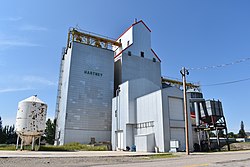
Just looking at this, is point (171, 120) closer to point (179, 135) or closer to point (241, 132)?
point (179, 135)

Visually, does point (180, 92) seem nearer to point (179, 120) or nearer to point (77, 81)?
point (179, 120)

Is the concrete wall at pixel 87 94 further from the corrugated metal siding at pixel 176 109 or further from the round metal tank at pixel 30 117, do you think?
the corrugated metal siding at pixel 176 109

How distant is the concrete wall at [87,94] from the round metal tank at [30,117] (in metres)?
9.17

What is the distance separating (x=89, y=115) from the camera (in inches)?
1330

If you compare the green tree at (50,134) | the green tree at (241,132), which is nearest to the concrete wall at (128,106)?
the green tree at (50,134)

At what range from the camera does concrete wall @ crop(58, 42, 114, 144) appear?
1273 inches

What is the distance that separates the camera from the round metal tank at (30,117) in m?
21.5

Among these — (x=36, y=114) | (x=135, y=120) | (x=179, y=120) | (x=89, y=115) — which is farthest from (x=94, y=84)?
(x=179, y=120)

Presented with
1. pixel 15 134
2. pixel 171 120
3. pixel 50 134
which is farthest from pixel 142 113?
pixel 15 134

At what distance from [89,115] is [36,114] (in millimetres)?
12274

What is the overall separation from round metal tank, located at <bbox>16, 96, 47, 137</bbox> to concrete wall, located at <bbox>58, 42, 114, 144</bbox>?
9.17 meters

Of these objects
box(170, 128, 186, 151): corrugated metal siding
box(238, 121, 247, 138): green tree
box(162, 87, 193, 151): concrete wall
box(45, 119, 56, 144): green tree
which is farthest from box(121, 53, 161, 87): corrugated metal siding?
box(238, 121, 247, 138): green tree

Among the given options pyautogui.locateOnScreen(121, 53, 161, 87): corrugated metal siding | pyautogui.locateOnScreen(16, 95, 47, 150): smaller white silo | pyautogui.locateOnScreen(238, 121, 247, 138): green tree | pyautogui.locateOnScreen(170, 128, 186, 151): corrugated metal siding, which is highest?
pyautogui.locateOnScreen(121, 53, 161, 87): corrugated metal siding

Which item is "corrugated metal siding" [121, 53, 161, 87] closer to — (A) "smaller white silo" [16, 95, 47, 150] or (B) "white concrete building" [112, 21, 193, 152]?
Answer: (B) "white concrete building" [112, 21, 193, 152]
